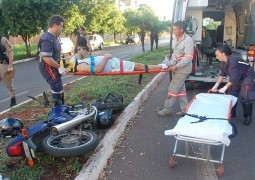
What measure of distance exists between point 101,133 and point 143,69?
137cm

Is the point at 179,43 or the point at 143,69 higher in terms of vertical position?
the point at 179,43

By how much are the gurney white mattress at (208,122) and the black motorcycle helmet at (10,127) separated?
2400mm

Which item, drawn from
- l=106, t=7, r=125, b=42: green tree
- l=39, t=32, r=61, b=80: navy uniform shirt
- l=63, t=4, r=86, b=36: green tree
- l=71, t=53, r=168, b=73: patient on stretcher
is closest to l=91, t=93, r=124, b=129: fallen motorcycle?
l=71, t=53, r=168, b=73: patient on stretcher

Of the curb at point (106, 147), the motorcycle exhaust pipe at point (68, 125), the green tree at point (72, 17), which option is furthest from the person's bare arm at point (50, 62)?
the green tree at point (72, 17)

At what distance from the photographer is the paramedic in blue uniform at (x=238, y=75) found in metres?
5.30

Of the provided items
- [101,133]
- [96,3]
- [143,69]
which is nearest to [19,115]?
[101,133]

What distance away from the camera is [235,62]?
5.29m

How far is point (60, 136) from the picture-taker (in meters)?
4.23

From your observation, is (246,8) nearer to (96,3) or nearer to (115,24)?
(96,3)

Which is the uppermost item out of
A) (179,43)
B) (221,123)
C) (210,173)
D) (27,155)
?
(179,43)

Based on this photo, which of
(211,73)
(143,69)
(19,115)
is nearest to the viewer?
(143,69)

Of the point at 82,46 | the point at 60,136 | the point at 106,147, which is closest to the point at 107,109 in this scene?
the point at 106,147

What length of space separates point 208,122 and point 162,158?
927 mm

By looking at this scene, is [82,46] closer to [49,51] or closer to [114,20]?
[49,51]
